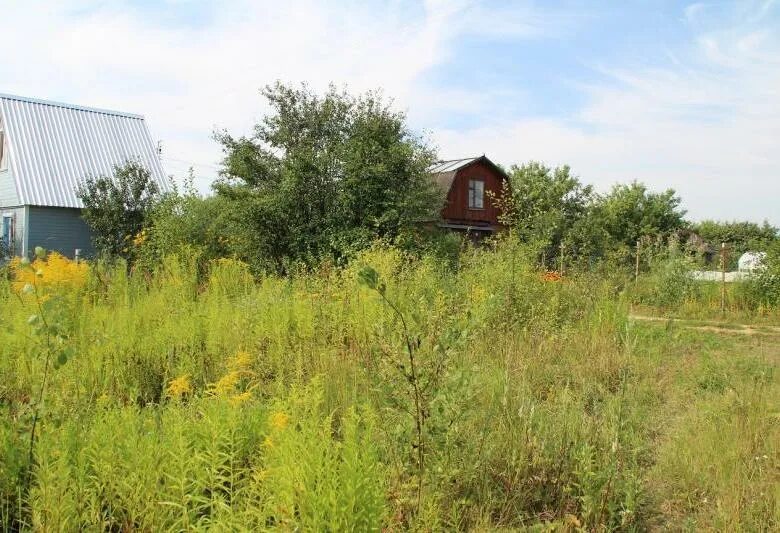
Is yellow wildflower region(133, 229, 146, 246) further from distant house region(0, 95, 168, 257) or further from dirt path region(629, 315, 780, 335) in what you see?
dirt path region(629, 315, 780, 335)

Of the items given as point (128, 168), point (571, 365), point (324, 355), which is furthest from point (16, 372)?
point (128, 168)

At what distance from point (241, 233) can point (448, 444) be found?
34.2ft

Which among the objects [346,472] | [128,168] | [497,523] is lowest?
[497,523]

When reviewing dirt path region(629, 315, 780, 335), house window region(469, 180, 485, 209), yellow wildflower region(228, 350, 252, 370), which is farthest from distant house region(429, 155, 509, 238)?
yellow wildflower region(228, 350, 252, 370)

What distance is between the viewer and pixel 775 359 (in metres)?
6.53

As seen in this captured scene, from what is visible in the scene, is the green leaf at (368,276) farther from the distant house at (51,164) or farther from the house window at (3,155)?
the house window at (3,155)

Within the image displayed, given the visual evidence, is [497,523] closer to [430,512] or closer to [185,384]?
[430,512]

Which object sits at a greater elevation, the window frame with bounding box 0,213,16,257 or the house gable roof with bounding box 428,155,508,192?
the house gable roof with bounding box 428,155,508,192

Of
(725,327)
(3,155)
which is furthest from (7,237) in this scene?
(725,327)

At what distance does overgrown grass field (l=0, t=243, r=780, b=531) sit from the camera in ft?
7.66

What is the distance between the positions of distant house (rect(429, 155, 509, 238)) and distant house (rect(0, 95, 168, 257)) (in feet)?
42.3

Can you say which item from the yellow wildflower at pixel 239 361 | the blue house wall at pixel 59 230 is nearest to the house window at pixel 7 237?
the blue house wall at pixel 59 230

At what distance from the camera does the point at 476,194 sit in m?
30.4

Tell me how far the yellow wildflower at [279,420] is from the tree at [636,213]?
35.4 m
